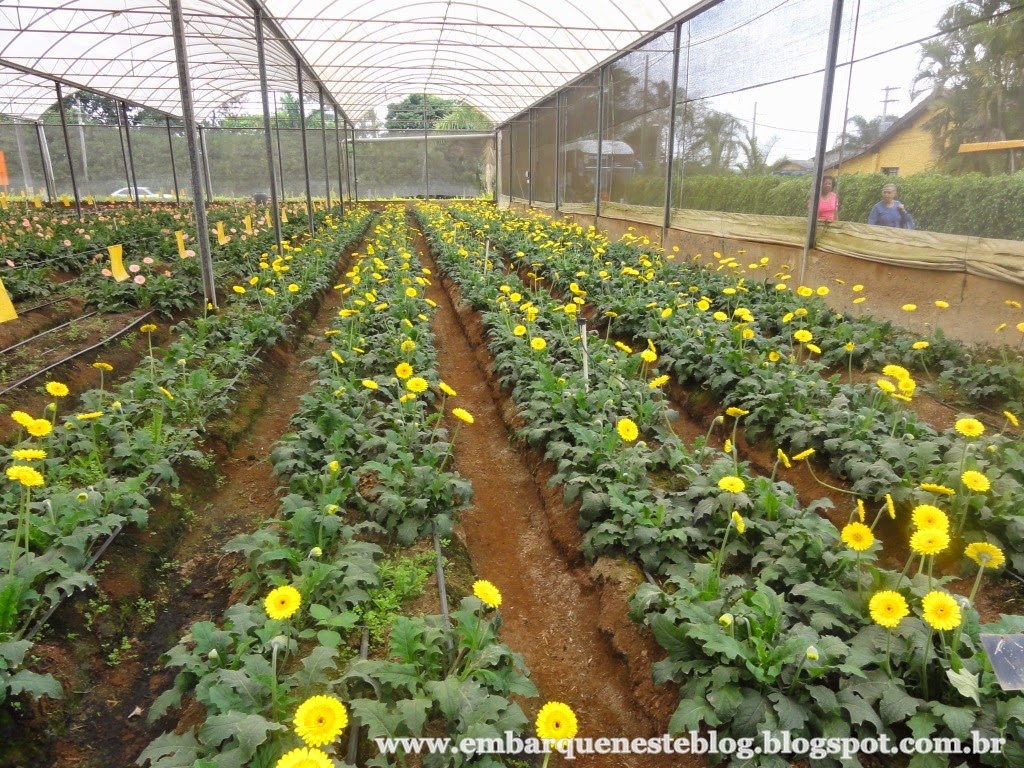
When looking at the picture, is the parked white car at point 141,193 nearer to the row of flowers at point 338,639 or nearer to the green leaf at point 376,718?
the row of flowers at point 338,639

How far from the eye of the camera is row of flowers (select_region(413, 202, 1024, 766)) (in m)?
2.26

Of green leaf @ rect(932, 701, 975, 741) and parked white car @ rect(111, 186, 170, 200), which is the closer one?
green leaf @ rect(932, 701, 975, 741)

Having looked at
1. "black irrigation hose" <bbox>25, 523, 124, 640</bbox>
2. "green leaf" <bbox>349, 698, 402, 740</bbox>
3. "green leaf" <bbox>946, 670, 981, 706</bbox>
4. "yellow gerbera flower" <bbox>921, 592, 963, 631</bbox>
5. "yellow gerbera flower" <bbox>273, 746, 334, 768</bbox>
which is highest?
"yellow gerbera flower" <bbox>921, 592, 963, 631</bbox>

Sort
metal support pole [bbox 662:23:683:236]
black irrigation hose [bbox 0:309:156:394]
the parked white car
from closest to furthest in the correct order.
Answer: black irrigation hose [bbox 0:309:156:394]
metal support pole [bbox 662:23:683:236]
the parked white car

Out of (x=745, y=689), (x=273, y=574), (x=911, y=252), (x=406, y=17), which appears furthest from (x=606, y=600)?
(x=406, y=17)

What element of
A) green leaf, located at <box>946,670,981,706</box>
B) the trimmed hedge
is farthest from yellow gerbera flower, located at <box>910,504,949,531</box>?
the trimmed hedge

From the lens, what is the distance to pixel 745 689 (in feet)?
8.02

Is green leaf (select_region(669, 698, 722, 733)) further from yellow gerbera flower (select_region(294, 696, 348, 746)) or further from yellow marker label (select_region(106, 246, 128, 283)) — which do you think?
yellow marker label (select_region(106, 246, 128, 283))

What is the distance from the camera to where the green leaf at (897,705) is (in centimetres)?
224

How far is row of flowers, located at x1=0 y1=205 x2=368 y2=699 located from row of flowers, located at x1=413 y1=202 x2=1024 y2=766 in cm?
256

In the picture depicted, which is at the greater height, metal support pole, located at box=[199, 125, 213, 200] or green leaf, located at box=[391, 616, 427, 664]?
metal support pole, located at box=[199, 125, 213, 200]

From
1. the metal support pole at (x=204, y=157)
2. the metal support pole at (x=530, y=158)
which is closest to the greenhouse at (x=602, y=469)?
the metal support pole at (x=530, y=158)

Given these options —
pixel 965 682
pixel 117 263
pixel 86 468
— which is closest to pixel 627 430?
pixel 965 682

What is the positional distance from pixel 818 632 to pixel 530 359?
12.7 ft
